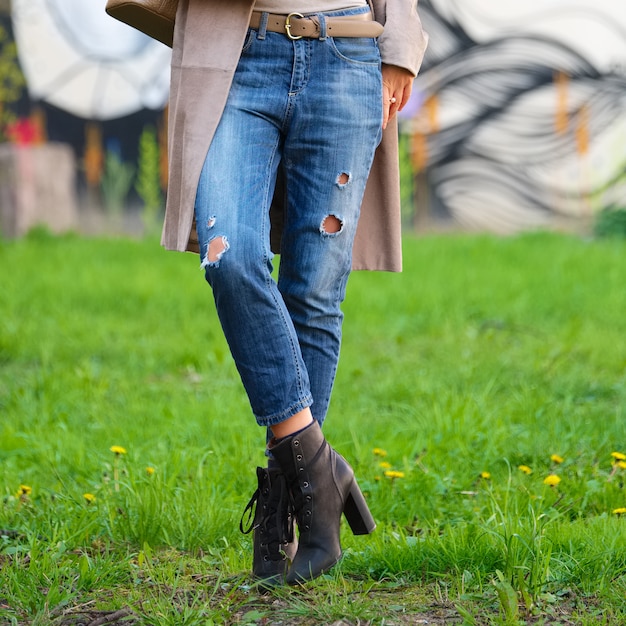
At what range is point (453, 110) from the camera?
1021 cm

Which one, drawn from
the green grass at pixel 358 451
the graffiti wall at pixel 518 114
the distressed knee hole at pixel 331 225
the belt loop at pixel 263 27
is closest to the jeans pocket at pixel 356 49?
the belt loop at pixel 263 27

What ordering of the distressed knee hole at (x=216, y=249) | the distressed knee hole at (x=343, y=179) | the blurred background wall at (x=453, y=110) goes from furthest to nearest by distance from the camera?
1. the blurred background wall at (x=453, y=110)
2. the distressed knee hole at (x=343, y=179)
3. the distressed knee hole at (x=216, y=249)

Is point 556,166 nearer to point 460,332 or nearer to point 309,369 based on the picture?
point 460,332

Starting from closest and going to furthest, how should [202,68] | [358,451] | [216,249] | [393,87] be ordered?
[216,249] → [202,68] → [393,87] → [358,451]

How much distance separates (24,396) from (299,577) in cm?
238

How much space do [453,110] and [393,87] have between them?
814 centimetres

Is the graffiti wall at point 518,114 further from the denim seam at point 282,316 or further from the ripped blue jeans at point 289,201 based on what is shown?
the denim seam at point 282,316

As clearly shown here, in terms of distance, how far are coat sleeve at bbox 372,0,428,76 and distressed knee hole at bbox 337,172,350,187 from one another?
11.8 inches

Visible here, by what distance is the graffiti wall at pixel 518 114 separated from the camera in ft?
33.0

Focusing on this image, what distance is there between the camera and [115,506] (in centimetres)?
268

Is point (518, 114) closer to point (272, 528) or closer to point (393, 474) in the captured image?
point (393, 474)

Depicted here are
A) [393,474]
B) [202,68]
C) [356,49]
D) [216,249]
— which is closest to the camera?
[216,249]

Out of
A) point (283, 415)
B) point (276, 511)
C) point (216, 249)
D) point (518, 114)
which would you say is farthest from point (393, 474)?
point (518, 114)

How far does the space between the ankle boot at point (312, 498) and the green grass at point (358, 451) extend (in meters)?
0.07
